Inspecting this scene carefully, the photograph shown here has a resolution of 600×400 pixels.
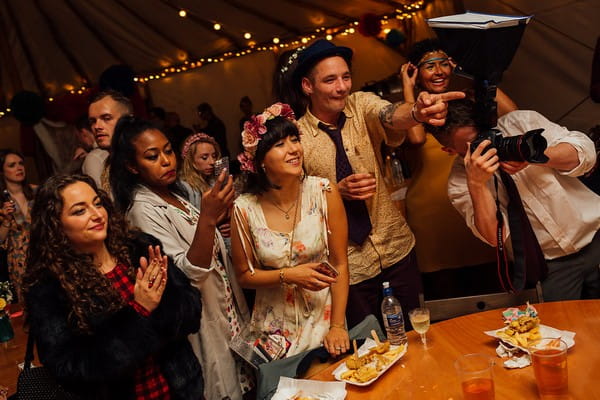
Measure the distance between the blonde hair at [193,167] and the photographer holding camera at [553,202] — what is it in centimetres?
164

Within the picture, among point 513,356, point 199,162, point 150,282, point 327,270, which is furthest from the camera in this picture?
point 199,162

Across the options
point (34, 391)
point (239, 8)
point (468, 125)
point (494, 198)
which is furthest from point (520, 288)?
point (239, 8)

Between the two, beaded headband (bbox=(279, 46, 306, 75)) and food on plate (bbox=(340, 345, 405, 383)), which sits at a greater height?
beaded headband (bbox=(279, 46, 306, 75))

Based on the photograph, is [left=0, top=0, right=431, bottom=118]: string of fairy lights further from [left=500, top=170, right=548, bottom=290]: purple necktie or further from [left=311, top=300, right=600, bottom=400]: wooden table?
[left=311, top=300, right=600, bottom=400]: wooden table

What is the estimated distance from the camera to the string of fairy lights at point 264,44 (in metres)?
8.09

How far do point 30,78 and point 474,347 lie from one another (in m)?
7.48

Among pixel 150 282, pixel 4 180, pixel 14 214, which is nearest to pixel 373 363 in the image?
pixel 150 282

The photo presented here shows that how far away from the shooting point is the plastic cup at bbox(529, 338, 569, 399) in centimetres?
159

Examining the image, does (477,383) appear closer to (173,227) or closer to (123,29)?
(173,227)

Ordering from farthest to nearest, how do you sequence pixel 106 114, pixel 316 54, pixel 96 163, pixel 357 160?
pixel 96 163, pixel 106 114, pixel 357 160, pixel 316 54

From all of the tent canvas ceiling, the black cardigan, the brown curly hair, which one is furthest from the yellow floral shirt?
the tent canvas ceiling

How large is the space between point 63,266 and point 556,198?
6.27 ft

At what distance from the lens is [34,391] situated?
2.09 meters

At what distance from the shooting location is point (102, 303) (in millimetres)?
2131
